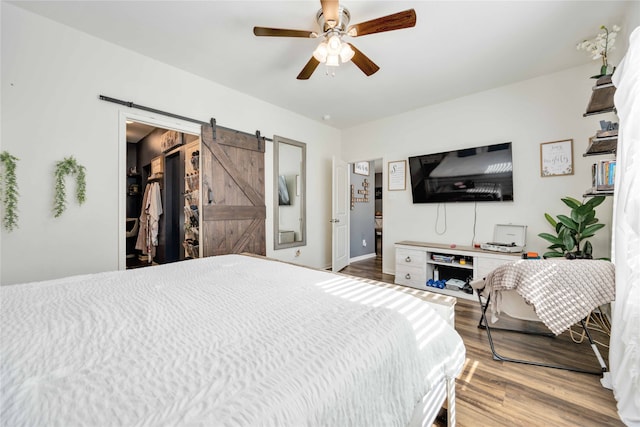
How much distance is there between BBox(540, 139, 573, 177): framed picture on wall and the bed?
2.83 m

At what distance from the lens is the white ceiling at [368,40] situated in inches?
77.9

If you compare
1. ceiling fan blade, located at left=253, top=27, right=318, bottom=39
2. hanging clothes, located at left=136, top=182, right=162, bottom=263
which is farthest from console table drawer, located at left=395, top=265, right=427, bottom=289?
hanging clothes, located at left=136, top=182, right=162, bottom=263

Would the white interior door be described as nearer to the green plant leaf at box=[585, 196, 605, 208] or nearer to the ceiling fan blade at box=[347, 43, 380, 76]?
the ceiling fan blade at box=[347, 43, 380, 76]

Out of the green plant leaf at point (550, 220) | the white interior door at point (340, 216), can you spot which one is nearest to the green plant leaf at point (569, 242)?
the green plant leaf at point (550, 220)

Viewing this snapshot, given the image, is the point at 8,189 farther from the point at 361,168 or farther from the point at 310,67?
the point at 361,168

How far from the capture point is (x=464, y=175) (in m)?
3.45

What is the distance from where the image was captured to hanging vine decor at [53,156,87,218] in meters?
2.14

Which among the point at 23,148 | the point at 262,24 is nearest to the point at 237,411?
the point at 262,24

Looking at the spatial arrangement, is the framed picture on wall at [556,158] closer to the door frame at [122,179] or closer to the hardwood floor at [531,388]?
the hardwood floor at [531,388]

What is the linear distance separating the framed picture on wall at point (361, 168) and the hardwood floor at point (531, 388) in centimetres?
407

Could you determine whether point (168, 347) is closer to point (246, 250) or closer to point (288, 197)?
point (246, 250)

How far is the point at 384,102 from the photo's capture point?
12.1 feet

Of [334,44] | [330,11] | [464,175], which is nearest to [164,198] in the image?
[334,44]

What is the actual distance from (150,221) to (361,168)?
14.3 feet
